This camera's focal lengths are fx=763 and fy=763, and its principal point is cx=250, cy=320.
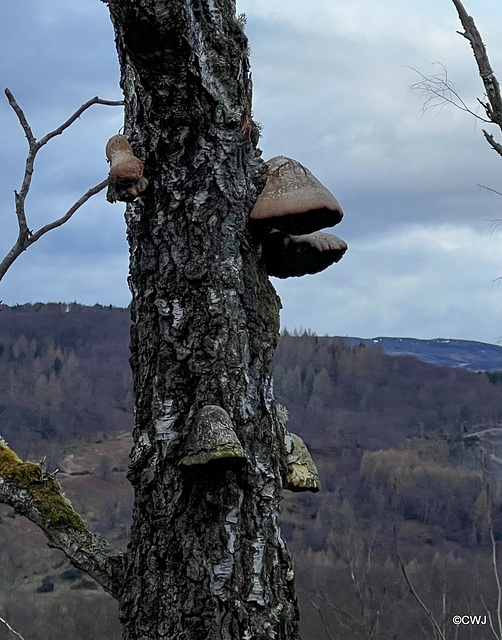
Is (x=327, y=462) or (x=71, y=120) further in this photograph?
(x=327, y=462)

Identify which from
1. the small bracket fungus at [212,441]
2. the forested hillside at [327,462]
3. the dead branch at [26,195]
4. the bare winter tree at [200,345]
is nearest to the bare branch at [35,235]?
the dead branch at [26,195]

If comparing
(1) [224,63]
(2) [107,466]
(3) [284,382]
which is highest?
(1) [224,63]

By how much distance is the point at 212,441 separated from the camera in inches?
94.8

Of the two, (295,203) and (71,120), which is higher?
(71,120)

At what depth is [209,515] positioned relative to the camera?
8.27 ft

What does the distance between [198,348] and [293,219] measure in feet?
1.85

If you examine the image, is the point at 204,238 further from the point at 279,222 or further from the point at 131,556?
the point at 131,556

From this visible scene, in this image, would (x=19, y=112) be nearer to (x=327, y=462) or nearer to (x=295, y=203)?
(x=295, y=203)

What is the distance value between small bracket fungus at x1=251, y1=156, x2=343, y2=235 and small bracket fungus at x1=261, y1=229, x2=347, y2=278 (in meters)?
0.09

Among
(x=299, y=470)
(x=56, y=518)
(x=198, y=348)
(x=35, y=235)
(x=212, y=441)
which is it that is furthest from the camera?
(x=35, y=235)

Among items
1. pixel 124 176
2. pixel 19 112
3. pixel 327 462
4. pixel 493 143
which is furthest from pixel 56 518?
pixel 327 462

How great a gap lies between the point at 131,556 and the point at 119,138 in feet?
4.83

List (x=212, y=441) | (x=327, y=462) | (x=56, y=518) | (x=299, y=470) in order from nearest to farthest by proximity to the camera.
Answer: (x=212, y=441) < (x=299, y=470) < (x=56, y=518) < (x=327, y=462)

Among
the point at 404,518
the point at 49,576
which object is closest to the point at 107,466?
the point at 49,576
